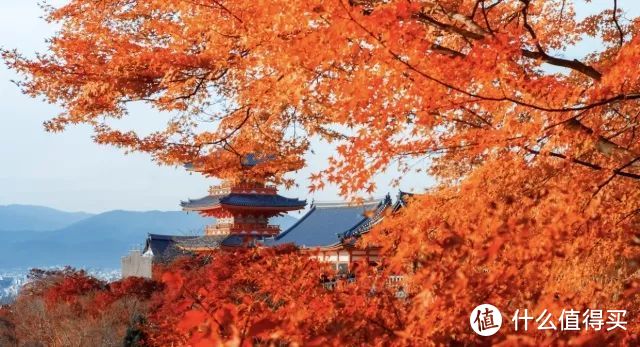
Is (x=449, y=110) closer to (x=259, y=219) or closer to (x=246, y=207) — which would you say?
(x=246, y=207)

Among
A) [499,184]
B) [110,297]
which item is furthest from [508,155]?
[110,297]

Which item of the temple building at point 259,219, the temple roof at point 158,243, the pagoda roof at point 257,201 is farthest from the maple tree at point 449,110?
the temple roof at point 158,243

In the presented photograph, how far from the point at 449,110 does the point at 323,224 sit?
3058cm

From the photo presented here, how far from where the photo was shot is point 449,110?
589cm

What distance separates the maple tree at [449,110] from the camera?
479 centimetres

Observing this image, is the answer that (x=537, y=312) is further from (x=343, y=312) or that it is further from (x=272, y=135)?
(x=272, y=135)

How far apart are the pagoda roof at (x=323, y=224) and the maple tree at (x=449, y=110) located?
24252mm

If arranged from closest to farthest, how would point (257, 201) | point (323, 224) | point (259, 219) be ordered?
point (323, 224), point (257, 201), point (259, 219)

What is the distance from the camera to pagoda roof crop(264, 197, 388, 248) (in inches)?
1352

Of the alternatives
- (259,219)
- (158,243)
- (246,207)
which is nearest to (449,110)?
(246,207)

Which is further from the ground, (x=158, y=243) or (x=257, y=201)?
(x=257, y=201)

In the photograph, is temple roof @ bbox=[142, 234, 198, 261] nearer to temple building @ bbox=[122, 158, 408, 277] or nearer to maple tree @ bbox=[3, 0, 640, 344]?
temple building @ bbox=[122, 158, 408, 277]

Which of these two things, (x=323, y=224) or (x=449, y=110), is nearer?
(x=449, y=110)

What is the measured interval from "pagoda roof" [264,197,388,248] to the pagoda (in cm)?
160
